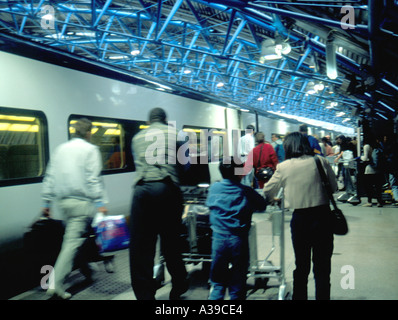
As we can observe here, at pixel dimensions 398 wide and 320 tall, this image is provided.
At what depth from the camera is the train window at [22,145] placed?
419 centimetres

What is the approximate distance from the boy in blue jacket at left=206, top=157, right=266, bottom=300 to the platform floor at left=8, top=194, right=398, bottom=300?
803mm

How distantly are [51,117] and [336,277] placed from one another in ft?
13.6

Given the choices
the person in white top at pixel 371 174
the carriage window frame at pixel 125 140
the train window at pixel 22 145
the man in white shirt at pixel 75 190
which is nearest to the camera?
the man in white shirt at pixel 75 190

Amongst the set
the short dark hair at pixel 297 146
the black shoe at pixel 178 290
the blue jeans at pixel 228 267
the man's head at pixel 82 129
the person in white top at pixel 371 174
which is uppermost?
the man's head at pixel 82 129

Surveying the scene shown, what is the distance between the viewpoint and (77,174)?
381 cm

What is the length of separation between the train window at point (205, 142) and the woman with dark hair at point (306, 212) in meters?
5.22

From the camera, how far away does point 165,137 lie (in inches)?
137

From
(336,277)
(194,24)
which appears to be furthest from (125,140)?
(194,24)

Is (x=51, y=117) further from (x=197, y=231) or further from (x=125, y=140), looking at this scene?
(x=197, y=231)

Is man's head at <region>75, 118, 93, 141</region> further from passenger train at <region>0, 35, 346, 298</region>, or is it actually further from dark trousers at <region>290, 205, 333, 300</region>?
→ dark trousers at <region>290, 205, 333, 300</region>

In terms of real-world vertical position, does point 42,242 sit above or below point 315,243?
below

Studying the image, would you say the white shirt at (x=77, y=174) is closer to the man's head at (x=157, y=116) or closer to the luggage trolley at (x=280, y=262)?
the man's head at (x=157, y=116)

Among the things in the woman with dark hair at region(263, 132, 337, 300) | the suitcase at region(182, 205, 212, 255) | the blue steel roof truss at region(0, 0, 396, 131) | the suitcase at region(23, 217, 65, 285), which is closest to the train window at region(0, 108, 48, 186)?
the suitcase at region(23, 217, 65, 285)

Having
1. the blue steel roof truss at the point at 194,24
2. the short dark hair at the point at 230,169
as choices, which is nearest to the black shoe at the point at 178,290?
the short dark hair at the point at 230,169
